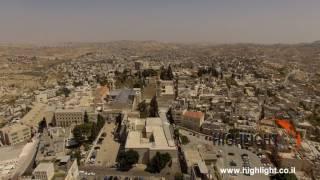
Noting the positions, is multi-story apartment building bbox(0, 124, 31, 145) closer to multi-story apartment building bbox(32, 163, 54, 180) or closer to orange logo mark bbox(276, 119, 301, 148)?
multi-story apartment building bbox(32, 163, 54, 180)

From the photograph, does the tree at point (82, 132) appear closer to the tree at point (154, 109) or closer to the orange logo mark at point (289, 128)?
the tree at point (154, 109)

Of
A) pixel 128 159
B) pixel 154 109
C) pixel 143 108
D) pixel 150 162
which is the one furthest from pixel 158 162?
pixel 143 108

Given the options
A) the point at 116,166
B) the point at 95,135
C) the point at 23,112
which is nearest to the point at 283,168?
the point at 116,166

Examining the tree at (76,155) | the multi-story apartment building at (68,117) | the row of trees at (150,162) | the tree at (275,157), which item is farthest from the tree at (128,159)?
the tree at (275,157)

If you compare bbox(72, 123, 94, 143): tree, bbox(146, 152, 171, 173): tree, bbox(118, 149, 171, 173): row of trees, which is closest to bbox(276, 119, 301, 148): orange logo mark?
bbox(146, 152, 171, 173): tree

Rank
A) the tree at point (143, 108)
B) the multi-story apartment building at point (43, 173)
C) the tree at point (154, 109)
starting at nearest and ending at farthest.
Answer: the multi-story apartment building at point (43, 173)
the tree at point (143, 108)
the tree at point (154, 109)

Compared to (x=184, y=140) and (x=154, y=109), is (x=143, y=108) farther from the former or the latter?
(x=184, y=140)

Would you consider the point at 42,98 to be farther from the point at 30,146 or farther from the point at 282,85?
the point at 282,85
